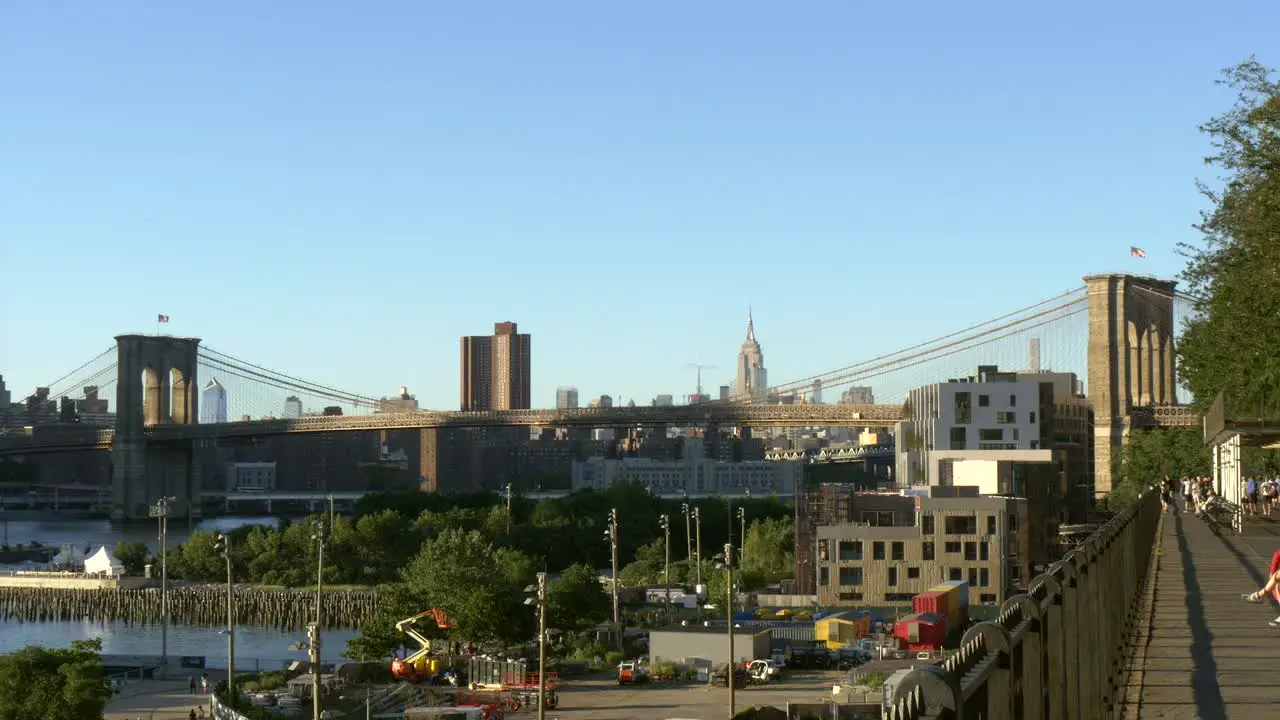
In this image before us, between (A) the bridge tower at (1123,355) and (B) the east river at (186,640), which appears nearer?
(B) the east river at (186,640)

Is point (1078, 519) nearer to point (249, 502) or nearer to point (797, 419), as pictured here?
point (797, 419)

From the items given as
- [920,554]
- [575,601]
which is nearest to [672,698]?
[575,601]

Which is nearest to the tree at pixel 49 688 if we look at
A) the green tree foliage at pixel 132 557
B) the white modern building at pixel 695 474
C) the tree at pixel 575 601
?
the tree at pixel 575 601

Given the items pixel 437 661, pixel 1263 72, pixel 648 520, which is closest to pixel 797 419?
pixel 648 520

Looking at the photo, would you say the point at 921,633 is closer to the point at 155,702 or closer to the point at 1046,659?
the point at 155,702

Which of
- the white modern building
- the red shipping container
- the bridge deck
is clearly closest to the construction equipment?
the red shipping container

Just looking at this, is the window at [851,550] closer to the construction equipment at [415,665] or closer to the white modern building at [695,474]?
the construction equipment at [415,665]

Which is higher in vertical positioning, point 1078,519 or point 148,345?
point 148,345
